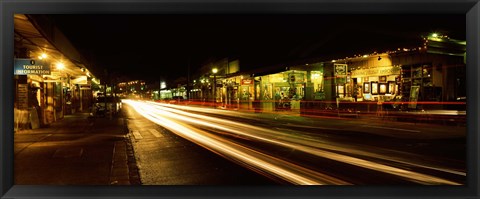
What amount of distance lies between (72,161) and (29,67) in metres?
4.93

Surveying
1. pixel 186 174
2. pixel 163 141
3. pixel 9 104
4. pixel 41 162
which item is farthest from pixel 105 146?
pixel 9 104

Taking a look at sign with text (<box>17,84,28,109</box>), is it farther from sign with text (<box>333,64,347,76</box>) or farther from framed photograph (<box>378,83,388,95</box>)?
framed photograph (<box>378,83,388,95</box>)

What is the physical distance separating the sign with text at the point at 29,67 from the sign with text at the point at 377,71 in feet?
61.7

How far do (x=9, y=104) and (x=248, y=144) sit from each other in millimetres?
8026

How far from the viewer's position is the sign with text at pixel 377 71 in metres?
22.1

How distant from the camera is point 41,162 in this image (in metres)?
9.00

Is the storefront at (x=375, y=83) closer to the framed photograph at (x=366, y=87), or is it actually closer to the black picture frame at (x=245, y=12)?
the framed photograph at (x=366, y=87)

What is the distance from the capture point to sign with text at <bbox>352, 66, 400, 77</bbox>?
72.4 feet

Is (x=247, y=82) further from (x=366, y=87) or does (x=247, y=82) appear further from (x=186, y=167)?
(x=186, y=167)

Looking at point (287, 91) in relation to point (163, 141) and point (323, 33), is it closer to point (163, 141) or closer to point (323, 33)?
point (323, 33)

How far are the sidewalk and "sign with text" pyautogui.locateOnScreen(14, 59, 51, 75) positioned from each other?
8.04 feet

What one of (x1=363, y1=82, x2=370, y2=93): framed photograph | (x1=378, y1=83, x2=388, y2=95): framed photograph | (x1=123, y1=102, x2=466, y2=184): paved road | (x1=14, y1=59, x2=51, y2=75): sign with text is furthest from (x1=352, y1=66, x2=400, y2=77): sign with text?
(x1=14, y1=59, x2=51, y2=75): sign with text

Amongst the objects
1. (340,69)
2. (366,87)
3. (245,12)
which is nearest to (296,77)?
(340,69)

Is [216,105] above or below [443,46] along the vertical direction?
below
